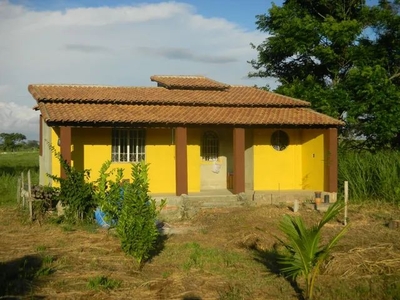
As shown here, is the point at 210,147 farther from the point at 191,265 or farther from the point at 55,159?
the point at 191,265

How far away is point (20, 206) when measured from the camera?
15781 millimetres

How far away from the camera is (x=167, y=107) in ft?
58.9

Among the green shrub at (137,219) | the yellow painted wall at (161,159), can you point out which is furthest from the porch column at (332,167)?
the green shrub at (137,219)

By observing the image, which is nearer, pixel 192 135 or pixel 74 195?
pixel 74 195

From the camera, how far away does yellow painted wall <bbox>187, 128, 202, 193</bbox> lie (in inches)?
734

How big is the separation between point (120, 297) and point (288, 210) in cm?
973

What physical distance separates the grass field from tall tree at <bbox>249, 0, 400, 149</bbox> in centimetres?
966

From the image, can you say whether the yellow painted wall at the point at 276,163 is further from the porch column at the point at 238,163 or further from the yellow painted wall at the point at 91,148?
the yellow painted wall at the point at 91,148

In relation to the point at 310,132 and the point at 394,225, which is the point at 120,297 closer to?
the point at 394,225

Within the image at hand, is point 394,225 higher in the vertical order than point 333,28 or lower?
lower

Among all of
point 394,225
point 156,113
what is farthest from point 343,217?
point 156,113

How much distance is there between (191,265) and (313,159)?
10.9 metres

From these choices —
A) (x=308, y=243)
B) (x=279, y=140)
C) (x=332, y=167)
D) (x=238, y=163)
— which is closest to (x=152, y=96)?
(x=238, y=163)

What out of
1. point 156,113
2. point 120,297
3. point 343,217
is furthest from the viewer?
point 156,113
